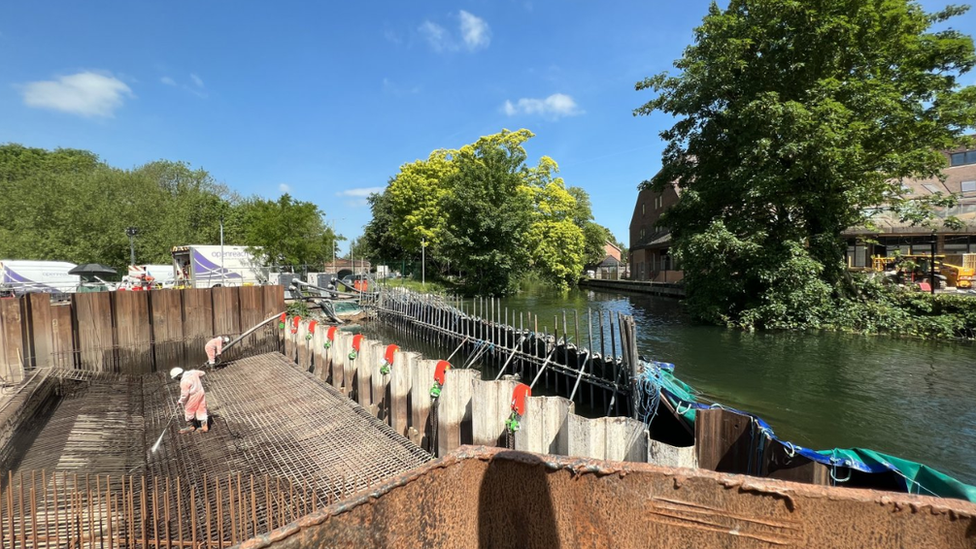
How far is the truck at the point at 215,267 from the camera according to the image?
28078 millimetres

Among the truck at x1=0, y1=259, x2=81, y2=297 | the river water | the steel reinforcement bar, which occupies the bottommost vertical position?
the river water

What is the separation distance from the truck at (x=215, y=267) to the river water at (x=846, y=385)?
26.9 meters

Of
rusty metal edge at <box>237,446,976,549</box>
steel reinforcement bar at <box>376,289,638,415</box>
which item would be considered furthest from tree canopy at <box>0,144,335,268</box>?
rusty metal edge at <box>237,446,976,549</box>

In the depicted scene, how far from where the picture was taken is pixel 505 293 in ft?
120

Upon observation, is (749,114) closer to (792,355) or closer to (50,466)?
(792,355)

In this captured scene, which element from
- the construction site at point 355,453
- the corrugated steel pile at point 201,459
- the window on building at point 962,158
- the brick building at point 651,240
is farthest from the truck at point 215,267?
the window on building at point 962,158

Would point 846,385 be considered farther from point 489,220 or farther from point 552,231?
point 552,231

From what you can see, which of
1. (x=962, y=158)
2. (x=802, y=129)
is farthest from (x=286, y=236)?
(x=962, y=158)

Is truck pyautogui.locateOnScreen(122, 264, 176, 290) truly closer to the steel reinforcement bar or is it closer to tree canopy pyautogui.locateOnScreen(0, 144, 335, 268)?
tree canopy pyautogui.locateOnScreen(0, 144, 335, 268)

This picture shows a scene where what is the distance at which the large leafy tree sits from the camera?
17.0m

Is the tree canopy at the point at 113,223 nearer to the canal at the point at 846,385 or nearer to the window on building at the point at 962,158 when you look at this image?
the canal at the point at 846,385

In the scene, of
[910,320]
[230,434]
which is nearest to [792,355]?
[910,320]

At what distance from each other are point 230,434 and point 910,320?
957 inches

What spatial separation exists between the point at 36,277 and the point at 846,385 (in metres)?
39.8
